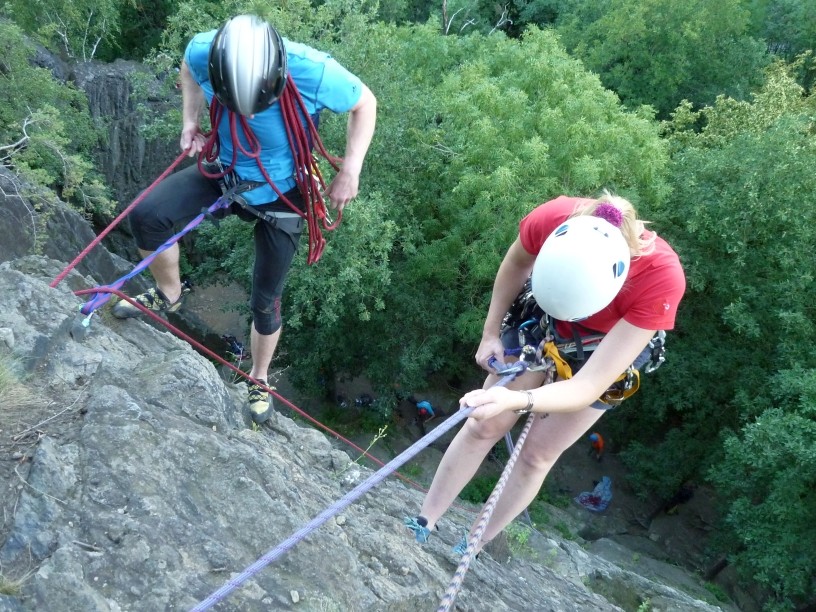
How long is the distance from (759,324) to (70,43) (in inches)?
664

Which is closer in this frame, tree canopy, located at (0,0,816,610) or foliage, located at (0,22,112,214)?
foliage, located at (0,22,112,214)

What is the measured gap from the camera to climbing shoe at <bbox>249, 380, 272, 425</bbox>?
383 centimetres

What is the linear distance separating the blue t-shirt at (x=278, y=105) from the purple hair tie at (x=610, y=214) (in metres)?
1.32

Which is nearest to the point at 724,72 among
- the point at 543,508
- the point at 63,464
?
the point at 543,508

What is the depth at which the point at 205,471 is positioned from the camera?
8.53 feet

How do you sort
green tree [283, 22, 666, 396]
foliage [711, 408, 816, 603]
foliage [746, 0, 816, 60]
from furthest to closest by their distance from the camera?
foliage [746, 0, 816, 60] → green tree [283, 22, 666, 396] → foliage [711, 408, 816, 603]

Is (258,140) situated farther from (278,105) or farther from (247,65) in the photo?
(247,65)

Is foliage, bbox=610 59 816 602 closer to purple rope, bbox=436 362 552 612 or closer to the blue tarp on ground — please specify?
the blue tarp on ground

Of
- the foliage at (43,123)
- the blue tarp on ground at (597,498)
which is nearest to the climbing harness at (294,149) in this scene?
the foliage at (43,123)

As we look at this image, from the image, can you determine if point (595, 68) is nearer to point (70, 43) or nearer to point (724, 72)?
point (724, 72)

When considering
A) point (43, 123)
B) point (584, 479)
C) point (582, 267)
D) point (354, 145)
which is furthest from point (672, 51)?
point (582, 267)

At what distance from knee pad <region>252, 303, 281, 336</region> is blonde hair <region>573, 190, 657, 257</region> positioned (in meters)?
1.96

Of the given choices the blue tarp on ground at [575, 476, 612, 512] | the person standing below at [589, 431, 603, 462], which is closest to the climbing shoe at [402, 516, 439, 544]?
the blue tarp on ground at [575, 476, 612, 512]

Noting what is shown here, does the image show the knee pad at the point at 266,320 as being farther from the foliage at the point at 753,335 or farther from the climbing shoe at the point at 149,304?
the foliage at the point at 753,335
